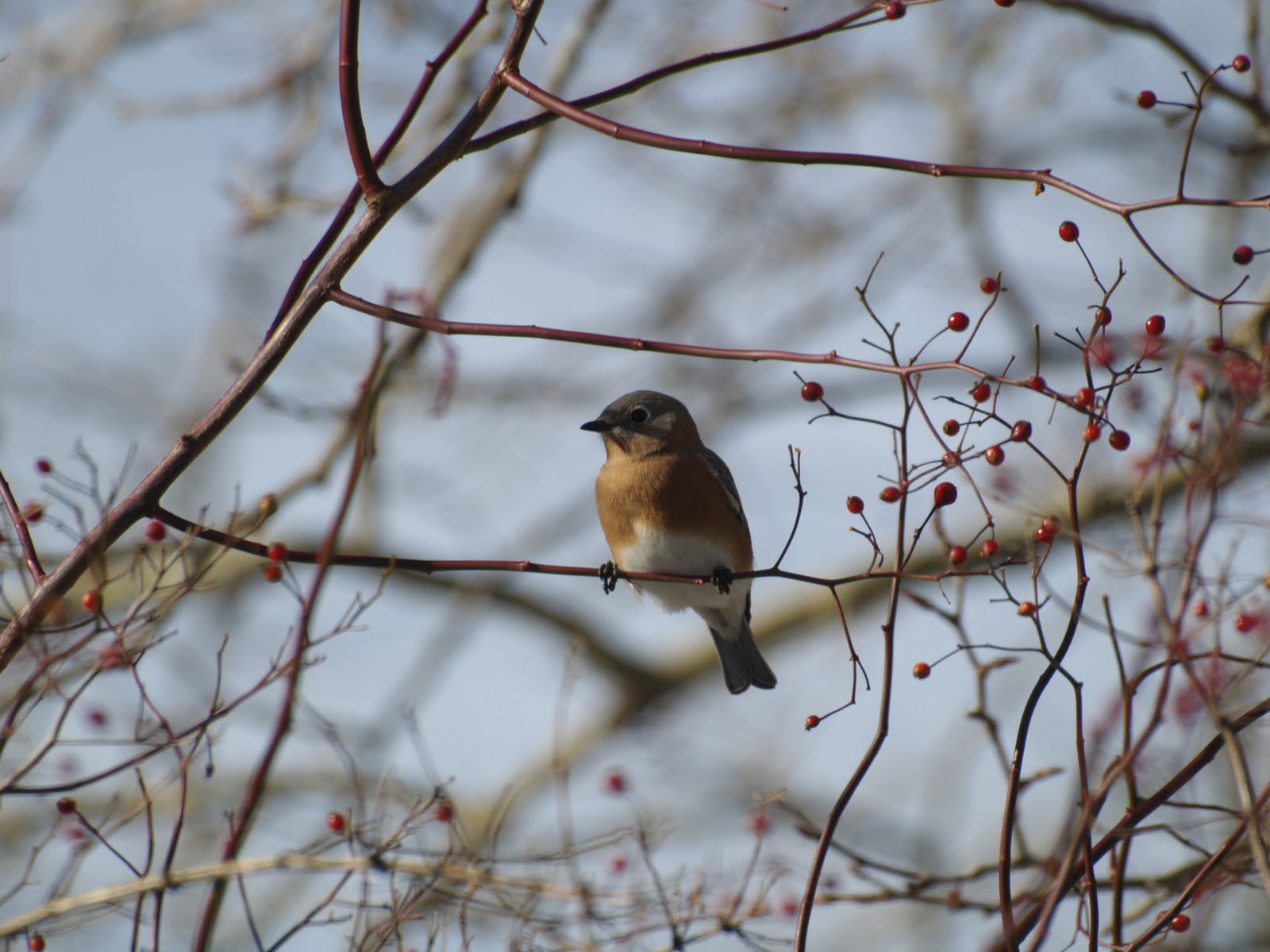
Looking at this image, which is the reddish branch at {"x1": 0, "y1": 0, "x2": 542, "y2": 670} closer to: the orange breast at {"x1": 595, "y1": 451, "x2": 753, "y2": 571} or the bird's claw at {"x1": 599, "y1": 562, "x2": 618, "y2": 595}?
the bird's claw at {"x1": 599, "y1": 562, "x2": 618, "y2": 595}

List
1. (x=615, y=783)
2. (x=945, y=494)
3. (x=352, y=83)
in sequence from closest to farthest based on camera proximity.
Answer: (x=352, y=83), (x=945, y=494), (x=615, y=783)

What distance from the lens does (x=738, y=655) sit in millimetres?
6543

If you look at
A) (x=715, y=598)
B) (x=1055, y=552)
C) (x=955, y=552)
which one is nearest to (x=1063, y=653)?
(x=955, y=552)

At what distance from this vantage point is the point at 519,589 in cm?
1137

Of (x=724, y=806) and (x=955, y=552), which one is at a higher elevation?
(x=724, y=806)

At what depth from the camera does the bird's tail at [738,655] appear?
6.44 m

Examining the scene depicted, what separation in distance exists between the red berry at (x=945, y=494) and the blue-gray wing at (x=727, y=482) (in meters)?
3.03

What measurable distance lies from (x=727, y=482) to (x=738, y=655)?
905 mm

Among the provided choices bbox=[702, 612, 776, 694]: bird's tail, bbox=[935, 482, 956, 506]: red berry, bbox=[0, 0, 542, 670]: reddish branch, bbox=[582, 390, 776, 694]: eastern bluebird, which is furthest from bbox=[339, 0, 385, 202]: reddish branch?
bbox=[702, 612, 776, 694]: bird's tail

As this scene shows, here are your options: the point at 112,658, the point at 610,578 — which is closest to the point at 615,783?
the point at 610,578

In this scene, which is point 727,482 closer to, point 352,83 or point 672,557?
point 672,557

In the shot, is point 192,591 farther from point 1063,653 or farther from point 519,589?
point 519,589

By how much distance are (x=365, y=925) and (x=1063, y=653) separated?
1.83m

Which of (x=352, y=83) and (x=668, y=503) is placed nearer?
(x=352, y=83)
